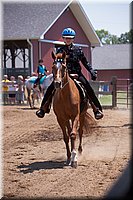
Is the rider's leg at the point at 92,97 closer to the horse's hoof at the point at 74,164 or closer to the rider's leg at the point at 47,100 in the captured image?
the rider's leg at the point at 47,100

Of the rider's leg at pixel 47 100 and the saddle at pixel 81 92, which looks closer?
the saddle at pixel 81 92

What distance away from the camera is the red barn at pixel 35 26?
29.1m

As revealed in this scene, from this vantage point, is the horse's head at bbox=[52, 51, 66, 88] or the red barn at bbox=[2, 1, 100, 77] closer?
the horse's head at bbox=[52, 51, 66, 88]

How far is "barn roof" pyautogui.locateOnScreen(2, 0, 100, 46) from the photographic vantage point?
2917 cm

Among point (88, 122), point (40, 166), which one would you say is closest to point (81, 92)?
point (88, 122)

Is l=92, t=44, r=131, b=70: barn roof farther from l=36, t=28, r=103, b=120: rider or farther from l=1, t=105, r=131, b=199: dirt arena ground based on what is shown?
l=36, t=28, r=103, b=120: rider

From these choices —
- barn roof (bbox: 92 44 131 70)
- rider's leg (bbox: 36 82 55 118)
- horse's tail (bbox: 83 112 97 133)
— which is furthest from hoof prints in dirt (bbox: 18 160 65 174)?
barn roof (bbox: 92 44 131 70)

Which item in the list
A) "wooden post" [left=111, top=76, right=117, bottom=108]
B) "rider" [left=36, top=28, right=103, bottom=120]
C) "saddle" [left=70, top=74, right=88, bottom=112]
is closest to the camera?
"rider" [left=36, top=28, right=103, bottom=120]

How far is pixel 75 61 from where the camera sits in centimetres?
767

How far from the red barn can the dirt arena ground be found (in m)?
15.9

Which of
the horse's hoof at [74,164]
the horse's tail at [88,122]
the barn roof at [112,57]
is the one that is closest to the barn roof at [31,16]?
the horse's tail at [88,122]

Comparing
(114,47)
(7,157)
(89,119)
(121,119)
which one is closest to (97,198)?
(7,157)

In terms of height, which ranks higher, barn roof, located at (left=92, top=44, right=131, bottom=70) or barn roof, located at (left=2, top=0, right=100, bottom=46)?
barn roof, located at (left=2, top=0, right=100, bottom=46)

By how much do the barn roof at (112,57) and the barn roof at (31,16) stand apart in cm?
2207
